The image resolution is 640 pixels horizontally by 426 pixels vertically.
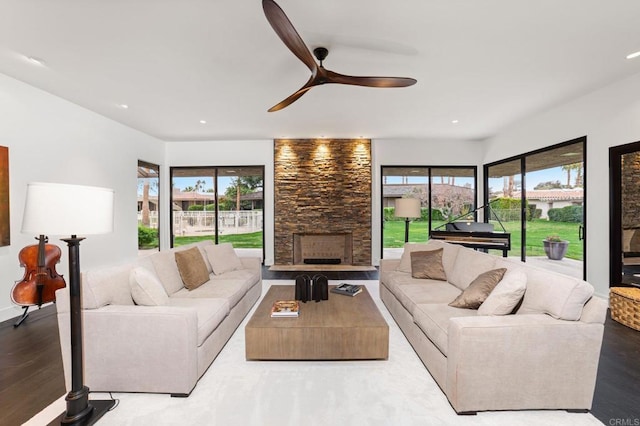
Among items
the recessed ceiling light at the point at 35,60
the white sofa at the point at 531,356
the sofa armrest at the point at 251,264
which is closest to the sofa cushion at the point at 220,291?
the sofa armrest at the point at 251,264

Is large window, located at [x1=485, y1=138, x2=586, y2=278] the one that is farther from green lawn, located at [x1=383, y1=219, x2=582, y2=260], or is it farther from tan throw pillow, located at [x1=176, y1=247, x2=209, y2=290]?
tan throw pillow, located at [x1=176, y1=247, x2=209, y2=290]

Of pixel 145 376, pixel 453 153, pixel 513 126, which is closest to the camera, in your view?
pixel 145 376

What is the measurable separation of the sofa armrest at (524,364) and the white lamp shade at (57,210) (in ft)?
7.74

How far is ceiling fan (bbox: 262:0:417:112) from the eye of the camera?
5.73 feet

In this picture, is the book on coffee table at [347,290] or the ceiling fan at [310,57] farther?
the book on coffee table at [347,290]

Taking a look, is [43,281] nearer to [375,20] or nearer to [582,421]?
[375,20]

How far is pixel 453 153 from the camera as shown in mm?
6785

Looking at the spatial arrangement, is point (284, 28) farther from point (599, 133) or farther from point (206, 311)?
point (599, 133)

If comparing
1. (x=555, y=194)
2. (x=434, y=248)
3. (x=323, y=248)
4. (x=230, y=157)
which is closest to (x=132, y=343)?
(x=434, y=248)

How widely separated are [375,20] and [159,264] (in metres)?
3.09

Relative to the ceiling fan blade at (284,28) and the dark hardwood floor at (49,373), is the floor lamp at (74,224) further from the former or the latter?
the ceiling fan blade at (284,28)

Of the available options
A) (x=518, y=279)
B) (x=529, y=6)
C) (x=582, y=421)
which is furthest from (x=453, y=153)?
(x=582, y=421)

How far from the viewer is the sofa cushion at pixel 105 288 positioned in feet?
6.68

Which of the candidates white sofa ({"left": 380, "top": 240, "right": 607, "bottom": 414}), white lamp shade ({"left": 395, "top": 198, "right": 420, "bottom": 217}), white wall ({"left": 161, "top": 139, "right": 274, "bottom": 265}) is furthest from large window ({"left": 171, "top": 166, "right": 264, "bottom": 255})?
white sofa ({"left": 380, "top": 240, "right": 607, "bottom": 414})
